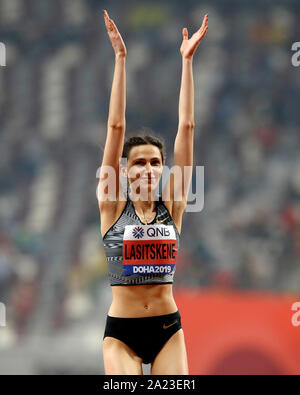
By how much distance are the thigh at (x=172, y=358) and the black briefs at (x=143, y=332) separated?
28mm

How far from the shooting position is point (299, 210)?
9016 mm

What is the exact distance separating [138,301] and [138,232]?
15.2 inches

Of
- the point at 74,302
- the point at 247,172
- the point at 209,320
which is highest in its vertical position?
the point at 247,172

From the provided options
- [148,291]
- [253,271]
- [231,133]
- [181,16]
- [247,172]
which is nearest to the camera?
[148,291]

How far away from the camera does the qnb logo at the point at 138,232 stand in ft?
11.1

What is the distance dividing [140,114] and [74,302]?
508cm

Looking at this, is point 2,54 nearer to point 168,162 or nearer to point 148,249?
point 168,162

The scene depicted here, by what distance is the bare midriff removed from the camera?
10.9 ft

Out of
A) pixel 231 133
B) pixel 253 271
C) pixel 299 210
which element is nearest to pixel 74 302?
pixel 253 271

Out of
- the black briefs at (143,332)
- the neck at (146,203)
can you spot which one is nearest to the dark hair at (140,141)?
the neck at (146,203)

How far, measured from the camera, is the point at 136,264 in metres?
3.32

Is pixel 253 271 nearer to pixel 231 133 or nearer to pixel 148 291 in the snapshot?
pixel 231 133

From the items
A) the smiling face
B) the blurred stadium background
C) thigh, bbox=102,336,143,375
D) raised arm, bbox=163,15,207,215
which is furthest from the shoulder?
the blurred stadium background

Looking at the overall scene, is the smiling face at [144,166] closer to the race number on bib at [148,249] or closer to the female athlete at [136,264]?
the female athlete at [136,264]
